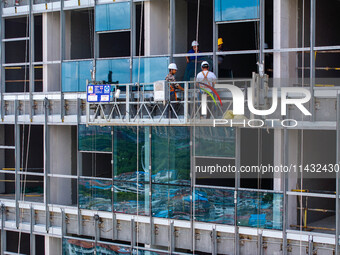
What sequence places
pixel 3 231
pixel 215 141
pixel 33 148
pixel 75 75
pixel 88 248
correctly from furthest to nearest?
pixel 33 148 → pixel 3 231 → pixel 75 75 → pixel 88 248 → pixel 215 141

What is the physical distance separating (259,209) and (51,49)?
318 inches

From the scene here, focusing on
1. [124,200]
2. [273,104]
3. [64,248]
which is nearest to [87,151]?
[124,200]

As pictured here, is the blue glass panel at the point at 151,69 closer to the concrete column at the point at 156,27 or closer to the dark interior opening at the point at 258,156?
the concrete column at the point at 156,27

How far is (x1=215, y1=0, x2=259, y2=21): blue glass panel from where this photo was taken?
15492 mm

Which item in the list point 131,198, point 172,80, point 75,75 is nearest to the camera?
point 172,80

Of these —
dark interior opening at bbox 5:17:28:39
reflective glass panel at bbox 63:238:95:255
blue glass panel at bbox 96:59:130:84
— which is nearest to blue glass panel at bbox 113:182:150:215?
reflective glass panel at bbox 63:238:95:255

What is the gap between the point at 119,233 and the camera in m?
17.6

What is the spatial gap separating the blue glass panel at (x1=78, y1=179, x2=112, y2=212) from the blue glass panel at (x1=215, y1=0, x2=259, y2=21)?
5.40 meters

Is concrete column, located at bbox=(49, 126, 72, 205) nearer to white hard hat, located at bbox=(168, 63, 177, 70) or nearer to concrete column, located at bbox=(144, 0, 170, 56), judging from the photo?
concrete column, located at bbox=(144, 0, 170, 56)

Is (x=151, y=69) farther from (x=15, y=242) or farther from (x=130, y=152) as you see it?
(x=15, y=242)

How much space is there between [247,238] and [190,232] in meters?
1.56

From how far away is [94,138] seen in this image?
1803cm

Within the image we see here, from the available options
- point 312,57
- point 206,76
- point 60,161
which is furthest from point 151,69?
point 312,57

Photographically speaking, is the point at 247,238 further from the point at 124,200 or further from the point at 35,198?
the point at 35,198
